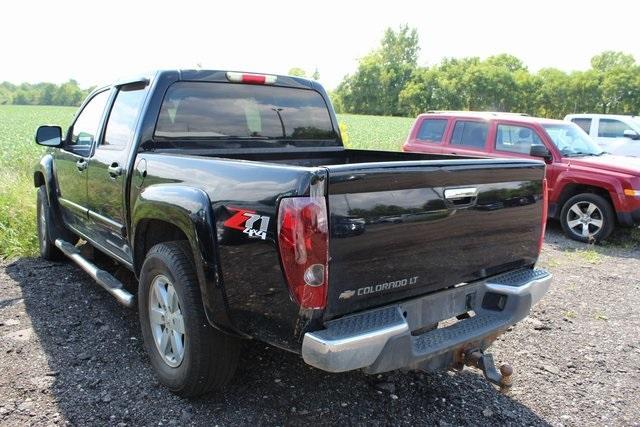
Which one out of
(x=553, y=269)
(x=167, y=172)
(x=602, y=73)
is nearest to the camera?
(x=167, y=172)

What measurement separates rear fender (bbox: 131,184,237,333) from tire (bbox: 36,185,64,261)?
3.00 meters

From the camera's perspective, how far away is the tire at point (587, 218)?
24.5 ft

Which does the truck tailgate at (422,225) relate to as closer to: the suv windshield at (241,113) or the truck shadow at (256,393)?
the truck shadow at (256,393)

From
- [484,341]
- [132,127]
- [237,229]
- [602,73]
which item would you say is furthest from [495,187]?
[602,73]

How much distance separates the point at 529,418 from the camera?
296 centimetres

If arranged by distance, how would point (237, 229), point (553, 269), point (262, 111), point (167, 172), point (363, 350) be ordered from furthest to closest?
point (553, 269) < point (262, 111) < point (167, 172) < point (237, 229) < point (363, 350)

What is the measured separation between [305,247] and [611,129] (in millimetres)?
14106

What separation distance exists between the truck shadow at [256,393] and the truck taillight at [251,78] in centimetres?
195

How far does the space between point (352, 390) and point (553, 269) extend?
13.1ft

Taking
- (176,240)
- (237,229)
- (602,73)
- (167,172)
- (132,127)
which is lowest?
(176,240)

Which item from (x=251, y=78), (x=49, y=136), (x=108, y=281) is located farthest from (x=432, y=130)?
(x=108, y=281)

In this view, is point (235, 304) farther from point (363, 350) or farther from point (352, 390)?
point (352, 390)

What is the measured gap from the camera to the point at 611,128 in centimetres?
1352

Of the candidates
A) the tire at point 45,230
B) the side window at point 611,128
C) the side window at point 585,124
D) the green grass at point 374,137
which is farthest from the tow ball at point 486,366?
the side window at point 611,128
